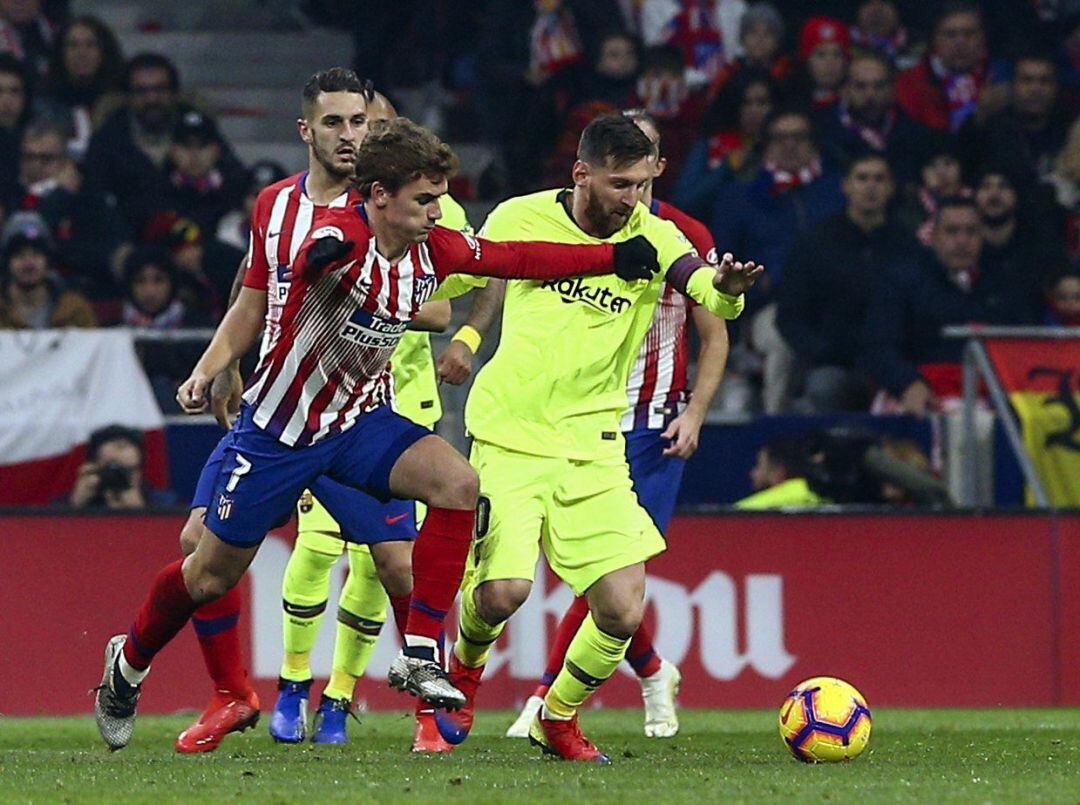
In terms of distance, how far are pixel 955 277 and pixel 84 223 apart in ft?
16.6

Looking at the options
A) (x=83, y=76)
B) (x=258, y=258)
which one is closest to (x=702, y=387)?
(x=258, y=258)

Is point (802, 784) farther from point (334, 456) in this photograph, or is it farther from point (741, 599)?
point (741, 599)

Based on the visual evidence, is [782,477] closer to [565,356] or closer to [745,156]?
[745,156]

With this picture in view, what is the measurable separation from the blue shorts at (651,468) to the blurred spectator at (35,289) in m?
4.33

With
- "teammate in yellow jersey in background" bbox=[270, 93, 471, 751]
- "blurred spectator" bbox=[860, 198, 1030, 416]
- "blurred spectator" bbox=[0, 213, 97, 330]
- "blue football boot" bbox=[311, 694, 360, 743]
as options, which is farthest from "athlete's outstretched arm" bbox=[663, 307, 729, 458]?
"blurred spectator" bbox=[0, 213, 97, 330]

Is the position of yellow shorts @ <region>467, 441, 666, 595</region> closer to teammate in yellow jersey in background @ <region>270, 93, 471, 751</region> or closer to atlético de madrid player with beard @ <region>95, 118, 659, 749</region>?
atlético de madrid player with beard @ <region>95, 118, 659, 749</region>

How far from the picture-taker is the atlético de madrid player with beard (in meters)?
6.60

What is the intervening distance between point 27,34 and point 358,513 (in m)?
7.60

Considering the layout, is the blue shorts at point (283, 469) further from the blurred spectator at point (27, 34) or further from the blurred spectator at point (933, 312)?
the blurred spectator at point (27, 34)

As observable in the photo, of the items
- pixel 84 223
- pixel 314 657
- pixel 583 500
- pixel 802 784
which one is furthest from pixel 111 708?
pixel 84 223

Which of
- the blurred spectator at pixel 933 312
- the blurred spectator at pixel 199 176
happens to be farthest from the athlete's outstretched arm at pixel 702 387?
the blurred spectator at pixel 199 176

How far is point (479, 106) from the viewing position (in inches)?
571

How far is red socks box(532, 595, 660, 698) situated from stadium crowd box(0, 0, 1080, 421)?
11.3ft

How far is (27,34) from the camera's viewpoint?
1420 centimetres
